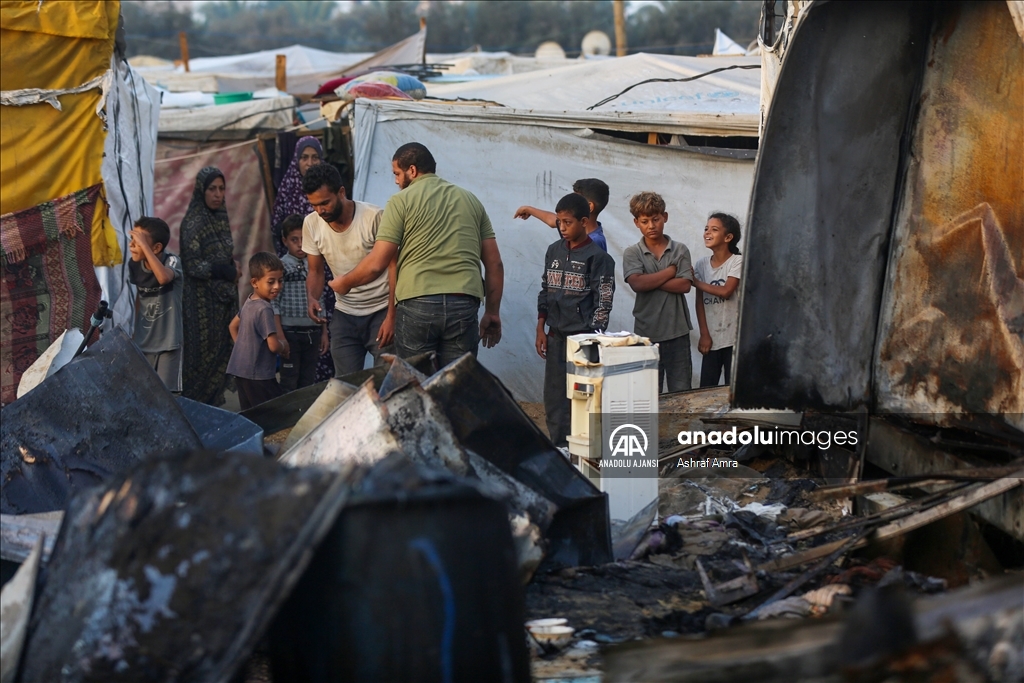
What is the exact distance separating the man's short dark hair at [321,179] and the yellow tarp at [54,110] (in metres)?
1.98

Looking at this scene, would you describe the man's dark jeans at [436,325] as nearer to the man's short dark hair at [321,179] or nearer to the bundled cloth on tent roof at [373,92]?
the man's short dark hair at [321,179]

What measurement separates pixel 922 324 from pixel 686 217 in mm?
3325

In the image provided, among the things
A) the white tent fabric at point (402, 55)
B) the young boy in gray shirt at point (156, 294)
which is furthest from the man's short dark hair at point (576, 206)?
the white tent fabric at point (402, 55)

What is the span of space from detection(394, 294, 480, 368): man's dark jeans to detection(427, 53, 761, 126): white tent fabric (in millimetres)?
2725

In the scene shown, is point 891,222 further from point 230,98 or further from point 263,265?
point 230,98

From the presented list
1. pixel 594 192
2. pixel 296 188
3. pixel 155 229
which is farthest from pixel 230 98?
pixel 594 192

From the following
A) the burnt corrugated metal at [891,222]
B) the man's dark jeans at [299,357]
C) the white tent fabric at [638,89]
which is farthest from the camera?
the white tent fabric at [638,89]

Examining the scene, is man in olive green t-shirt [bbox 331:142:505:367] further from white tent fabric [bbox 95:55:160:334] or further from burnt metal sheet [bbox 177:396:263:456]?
white tent fabric [bbox 95:55:160:334]

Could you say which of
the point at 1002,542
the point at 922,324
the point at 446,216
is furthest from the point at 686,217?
the point at 1002,542

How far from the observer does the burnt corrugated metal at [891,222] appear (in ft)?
13.0

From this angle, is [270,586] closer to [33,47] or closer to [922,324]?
[922,324]

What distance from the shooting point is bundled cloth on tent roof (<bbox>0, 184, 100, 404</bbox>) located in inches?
267

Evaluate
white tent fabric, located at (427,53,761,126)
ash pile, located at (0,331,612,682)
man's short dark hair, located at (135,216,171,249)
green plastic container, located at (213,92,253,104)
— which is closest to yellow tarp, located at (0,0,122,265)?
man's short dark hair, located at (135,216,171,249)

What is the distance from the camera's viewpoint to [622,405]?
13.9ft
